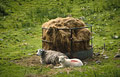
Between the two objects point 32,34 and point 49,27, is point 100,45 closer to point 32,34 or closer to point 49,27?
point 49,27

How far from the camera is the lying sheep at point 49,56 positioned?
8680 millimetres

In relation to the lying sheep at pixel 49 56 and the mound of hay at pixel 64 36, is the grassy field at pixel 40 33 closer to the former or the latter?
the lying sheep at pixel 49 56

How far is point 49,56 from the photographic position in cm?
880

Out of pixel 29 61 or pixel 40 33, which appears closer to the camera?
pixel 29 61

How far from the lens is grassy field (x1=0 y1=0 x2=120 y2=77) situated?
7308mm

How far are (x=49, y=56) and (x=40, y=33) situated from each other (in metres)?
6.07

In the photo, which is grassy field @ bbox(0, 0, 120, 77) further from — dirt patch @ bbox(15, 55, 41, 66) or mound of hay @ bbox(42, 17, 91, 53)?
mound of hay @ bbox(42, 17, 91, 53)

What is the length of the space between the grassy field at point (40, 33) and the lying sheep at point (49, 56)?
1.12 ft

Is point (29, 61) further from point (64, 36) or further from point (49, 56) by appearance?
point (64, 36)

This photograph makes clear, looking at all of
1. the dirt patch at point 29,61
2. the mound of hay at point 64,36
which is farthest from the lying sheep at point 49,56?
the mound of hay at point 64,36

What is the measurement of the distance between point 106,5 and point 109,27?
13.0 feet

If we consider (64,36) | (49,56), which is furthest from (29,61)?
(64,36)

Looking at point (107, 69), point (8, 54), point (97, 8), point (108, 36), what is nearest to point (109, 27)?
point (108, 36)

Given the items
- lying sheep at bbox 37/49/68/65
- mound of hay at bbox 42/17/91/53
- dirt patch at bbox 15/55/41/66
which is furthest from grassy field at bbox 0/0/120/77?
mound of hay at bbox 42/17/91/53
